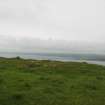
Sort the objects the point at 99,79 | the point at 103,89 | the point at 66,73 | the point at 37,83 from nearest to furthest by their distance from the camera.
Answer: the point at 103,89 < the point at 37,83 < the point at 99,79 < the point at 66,73

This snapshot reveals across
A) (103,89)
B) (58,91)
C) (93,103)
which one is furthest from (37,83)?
(93,103)

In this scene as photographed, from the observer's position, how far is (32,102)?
75.2 ft

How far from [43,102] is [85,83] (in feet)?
32.2

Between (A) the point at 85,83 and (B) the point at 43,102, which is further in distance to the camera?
(A) the point at 85,83

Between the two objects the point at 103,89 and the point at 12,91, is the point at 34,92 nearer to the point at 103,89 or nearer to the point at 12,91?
the point at 12,91

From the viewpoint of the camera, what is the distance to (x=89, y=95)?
26.2 metres

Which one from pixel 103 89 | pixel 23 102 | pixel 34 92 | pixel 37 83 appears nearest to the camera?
pixel 23 102

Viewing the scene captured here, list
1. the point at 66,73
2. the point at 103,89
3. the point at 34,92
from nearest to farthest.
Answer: the point at 34,92, the point at 103,89, the point at 66,73

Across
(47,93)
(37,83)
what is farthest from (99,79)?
(47,93)

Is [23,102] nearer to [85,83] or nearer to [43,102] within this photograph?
[43,102]

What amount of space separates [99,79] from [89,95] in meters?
10.7

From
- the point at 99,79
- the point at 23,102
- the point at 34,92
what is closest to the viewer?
the point at 23,102

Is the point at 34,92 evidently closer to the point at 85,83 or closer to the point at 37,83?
the point at 37,83

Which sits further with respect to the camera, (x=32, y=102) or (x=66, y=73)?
(x=66, y=73)
